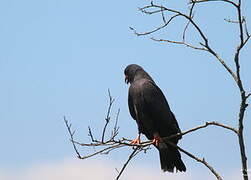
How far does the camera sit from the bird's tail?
6.66 metres

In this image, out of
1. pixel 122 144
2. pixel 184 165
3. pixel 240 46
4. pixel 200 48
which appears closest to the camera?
pixel 240 46

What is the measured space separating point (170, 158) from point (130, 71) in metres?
1.78

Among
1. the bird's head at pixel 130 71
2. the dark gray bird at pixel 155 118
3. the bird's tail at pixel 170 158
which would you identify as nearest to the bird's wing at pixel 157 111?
the dark gray bird at pixel 155 118

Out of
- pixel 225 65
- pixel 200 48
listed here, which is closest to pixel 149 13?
pixel 200 48

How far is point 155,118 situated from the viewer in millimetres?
6918

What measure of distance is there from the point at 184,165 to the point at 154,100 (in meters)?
1.10

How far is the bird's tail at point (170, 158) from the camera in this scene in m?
6.66

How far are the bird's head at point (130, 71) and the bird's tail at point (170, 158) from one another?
1.41 metres

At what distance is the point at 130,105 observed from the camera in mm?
7059

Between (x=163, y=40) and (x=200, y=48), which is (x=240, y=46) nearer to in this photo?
(x=200, y=48)

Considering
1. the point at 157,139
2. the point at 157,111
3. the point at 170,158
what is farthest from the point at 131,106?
the point at 170,158

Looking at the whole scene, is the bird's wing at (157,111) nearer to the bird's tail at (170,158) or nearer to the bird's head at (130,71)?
the bird's tail at (170,158)

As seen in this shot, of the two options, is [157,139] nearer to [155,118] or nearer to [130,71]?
[155,118]

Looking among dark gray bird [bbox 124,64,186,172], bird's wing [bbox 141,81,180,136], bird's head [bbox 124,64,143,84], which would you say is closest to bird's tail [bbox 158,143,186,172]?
dark gray bird [bbox 124,64,186,172]
